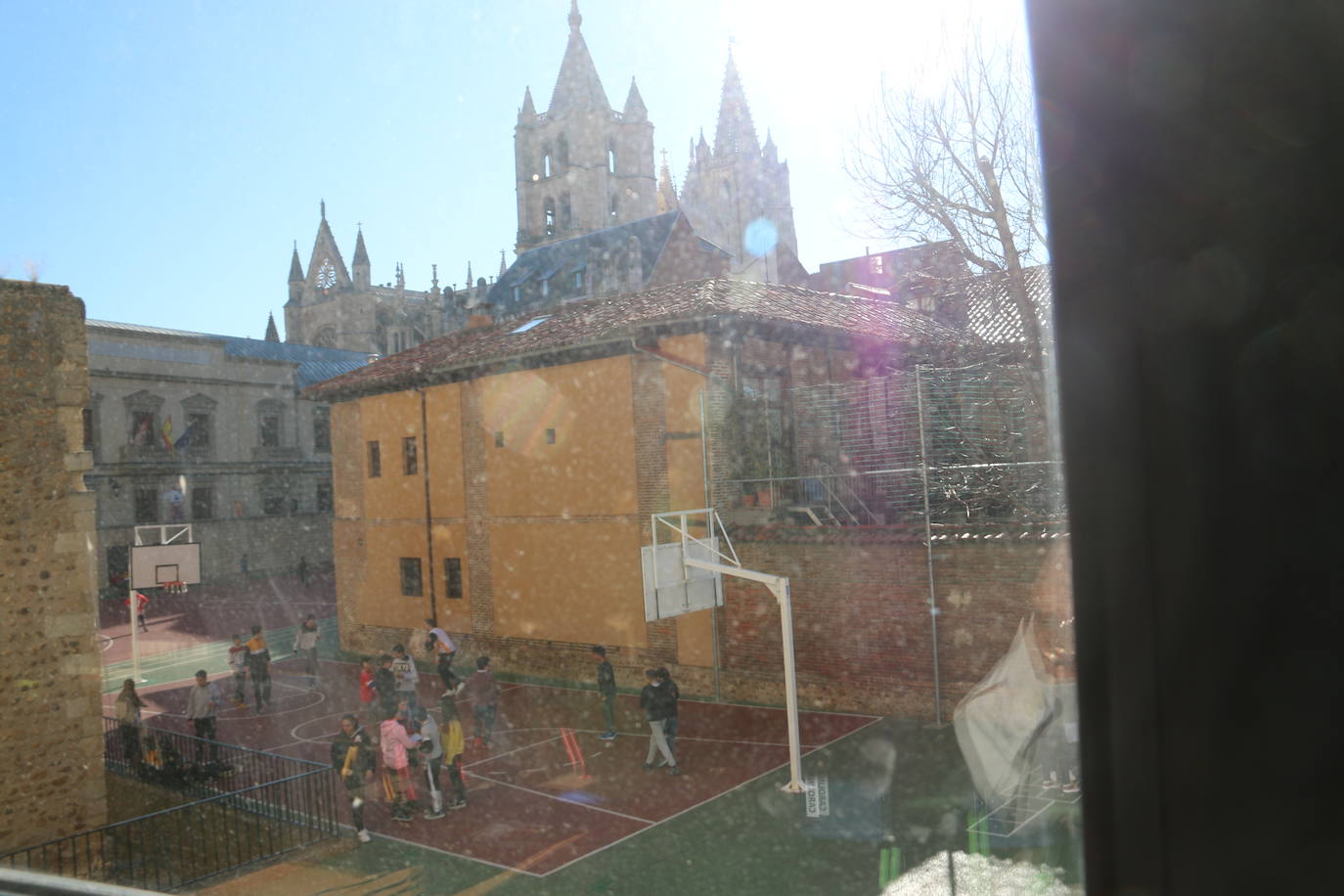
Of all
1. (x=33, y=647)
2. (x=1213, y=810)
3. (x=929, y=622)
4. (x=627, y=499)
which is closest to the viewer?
(x=1213, y=810)

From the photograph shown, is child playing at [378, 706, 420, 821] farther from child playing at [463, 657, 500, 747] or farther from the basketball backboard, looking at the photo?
the basketball backboard

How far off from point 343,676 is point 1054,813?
1798 cm

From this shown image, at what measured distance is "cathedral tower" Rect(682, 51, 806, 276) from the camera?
282 feet

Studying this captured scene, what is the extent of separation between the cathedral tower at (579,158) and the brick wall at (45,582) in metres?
60.8

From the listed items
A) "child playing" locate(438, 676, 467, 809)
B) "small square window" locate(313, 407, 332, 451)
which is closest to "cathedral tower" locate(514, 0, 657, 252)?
"small square window" locate(313, 407, 332, 451)

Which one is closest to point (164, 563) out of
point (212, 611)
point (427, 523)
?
point (427, 523)

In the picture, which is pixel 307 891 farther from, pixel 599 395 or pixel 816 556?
pixel 599 395

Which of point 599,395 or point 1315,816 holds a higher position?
point 599,395

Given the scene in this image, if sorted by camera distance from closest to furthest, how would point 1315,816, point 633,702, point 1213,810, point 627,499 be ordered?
point 1315,816, point 1213,810, point 633,702, point 627,499

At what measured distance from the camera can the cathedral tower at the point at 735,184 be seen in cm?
8594

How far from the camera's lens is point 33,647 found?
36.7 feet

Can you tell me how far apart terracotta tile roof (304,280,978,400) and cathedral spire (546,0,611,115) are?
50197 mm

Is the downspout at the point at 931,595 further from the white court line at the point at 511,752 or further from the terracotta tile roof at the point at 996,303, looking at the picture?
the white court line at the point at 511,752

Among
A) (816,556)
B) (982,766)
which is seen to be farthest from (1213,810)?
(816,556)
